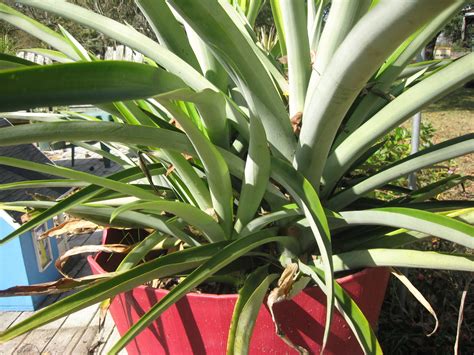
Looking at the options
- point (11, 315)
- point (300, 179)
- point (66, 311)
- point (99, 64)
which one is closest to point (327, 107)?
point (300, 179)

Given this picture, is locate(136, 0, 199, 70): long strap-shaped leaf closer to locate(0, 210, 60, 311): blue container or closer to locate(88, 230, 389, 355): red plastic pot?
locate(88, 230, 389, 355): red plastic pot

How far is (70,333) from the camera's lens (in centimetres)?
171

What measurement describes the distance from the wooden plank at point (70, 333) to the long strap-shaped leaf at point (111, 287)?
1.15m

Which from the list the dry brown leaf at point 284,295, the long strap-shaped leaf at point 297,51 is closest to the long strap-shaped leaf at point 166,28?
the long strap-shaped leaf at point 297,51

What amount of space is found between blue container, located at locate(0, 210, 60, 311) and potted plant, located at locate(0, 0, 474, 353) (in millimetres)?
1287

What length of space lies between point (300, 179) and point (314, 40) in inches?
16.1

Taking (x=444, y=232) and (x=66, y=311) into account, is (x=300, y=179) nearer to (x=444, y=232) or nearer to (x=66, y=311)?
(x=444, y=232)

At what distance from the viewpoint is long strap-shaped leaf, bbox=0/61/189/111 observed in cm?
33

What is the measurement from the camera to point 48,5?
66cm

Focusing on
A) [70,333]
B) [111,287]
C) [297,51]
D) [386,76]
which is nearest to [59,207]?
[111,287]

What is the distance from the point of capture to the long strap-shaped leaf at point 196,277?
0.53 m

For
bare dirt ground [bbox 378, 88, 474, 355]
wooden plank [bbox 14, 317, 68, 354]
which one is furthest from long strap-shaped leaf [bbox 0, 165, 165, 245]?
wooden plank [bbox 14, 317, 68, 354]

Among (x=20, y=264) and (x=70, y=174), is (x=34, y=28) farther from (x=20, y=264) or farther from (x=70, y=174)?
(x=20, y=264)

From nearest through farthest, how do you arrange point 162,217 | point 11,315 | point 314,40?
point 162,217 < point 314,40 < point 11,315
